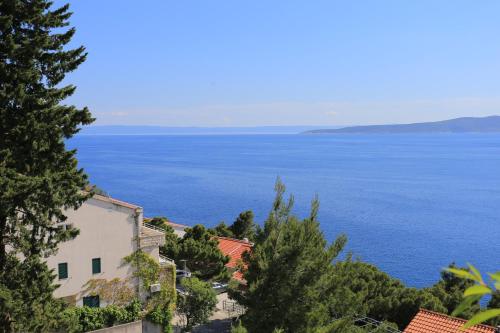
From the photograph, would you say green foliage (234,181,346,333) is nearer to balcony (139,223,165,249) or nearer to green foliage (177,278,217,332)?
green foliage (177,278,217,332)

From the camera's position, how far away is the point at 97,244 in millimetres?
24172

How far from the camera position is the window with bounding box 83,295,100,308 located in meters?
23.7

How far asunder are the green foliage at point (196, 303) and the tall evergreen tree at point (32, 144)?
35.9ft

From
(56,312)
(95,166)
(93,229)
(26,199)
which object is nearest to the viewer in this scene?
(26,199)

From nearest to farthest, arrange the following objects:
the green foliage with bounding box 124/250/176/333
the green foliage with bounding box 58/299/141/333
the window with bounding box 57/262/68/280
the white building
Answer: the green foliage with bounding box 58/299/141/333, the window with bounding box 57/262/68/280, the white building, the green foliage with bounding box 124/250/176/333

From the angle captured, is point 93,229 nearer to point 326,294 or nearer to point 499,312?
point 326,294

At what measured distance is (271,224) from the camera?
54.6ft

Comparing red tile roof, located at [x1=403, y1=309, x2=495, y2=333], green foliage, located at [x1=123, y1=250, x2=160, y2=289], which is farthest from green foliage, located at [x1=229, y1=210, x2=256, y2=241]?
red tile roof, located at [x1=403, y1=309, x2=495, y2=333]

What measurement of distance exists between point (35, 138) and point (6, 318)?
5741 millimetres

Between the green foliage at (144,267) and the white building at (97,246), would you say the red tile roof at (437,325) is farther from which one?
the white building at (97,246)

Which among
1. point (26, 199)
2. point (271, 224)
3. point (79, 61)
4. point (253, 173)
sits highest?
point (79, 61)

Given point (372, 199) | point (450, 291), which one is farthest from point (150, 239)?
point (372, 199)

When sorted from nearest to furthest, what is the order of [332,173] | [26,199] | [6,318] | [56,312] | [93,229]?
[26,199]
[6,318]
[56,312]
[93,229]
[332,173]

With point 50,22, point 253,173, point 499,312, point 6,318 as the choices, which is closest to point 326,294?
point 6,318
